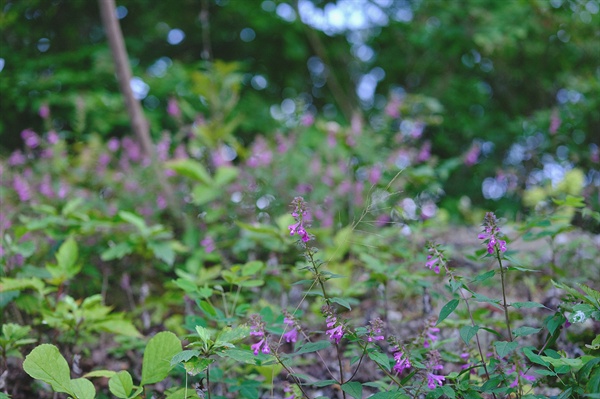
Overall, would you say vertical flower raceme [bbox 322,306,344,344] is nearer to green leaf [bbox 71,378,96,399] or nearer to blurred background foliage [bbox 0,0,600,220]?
green leaf [bbox 71,378,96,399]

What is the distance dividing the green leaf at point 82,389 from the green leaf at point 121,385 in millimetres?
48

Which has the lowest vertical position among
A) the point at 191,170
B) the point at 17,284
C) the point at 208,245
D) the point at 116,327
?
the point at 208,245

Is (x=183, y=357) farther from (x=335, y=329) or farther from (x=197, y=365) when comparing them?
(x=335, y=329)

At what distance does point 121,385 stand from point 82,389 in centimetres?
9

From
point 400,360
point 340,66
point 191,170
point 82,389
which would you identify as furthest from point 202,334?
point 340,66

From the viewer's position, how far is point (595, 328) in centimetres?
199

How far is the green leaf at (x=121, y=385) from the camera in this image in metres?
1.33

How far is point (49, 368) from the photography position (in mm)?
1297

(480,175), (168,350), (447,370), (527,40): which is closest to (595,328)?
(447,370)

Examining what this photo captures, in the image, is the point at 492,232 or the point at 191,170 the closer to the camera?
the point at 492,232

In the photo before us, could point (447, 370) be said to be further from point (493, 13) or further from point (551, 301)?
point (493, 13)

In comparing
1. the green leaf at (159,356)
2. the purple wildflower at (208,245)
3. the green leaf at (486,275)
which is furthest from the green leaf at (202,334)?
the purple wildflower at (208,245)

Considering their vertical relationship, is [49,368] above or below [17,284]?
above

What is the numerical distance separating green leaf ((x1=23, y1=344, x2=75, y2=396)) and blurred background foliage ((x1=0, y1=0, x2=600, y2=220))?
340cm
